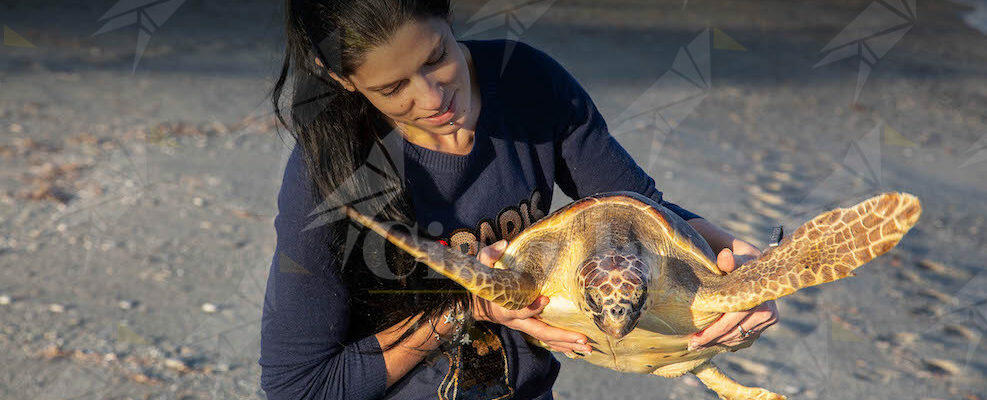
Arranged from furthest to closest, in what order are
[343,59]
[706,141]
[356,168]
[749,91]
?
[749,91] < [706,141] < [356,168] < [343,59]

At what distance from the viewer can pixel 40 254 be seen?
9.47 feet

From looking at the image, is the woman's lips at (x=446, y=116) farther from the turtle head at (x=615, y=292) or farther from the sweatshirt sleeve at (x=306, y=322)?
the turtle head at (x=615, y=292)

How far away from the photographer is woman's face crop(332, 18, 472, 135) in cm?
100

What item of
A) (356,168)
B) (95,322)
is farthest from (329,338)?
(95,322)

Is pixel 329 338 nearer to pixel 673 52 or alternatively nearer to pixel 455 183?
pixel 455 183

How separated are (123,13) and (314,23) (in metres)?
6.41

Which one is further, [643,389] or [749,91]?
[749,91]

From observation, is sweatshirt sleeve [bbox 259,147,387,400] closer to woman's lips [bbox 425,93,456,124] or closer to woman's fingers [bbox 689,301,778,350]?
woman's lips [bbox 425,93,456,124]

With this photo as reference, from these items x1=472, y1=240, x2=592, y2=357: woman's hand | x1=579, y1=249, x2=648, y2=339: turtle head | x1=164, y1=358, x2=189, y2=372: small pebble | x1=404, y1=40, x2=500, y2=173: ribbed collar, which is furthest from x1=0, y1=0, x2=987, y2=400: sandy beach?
x1=579, y1=249, x2=648, y2=339: turtle head

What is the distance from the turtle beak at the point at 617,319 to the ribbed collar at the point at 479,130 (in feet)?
1.07

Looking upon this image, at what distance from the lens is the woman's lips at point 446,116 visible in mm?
1095
